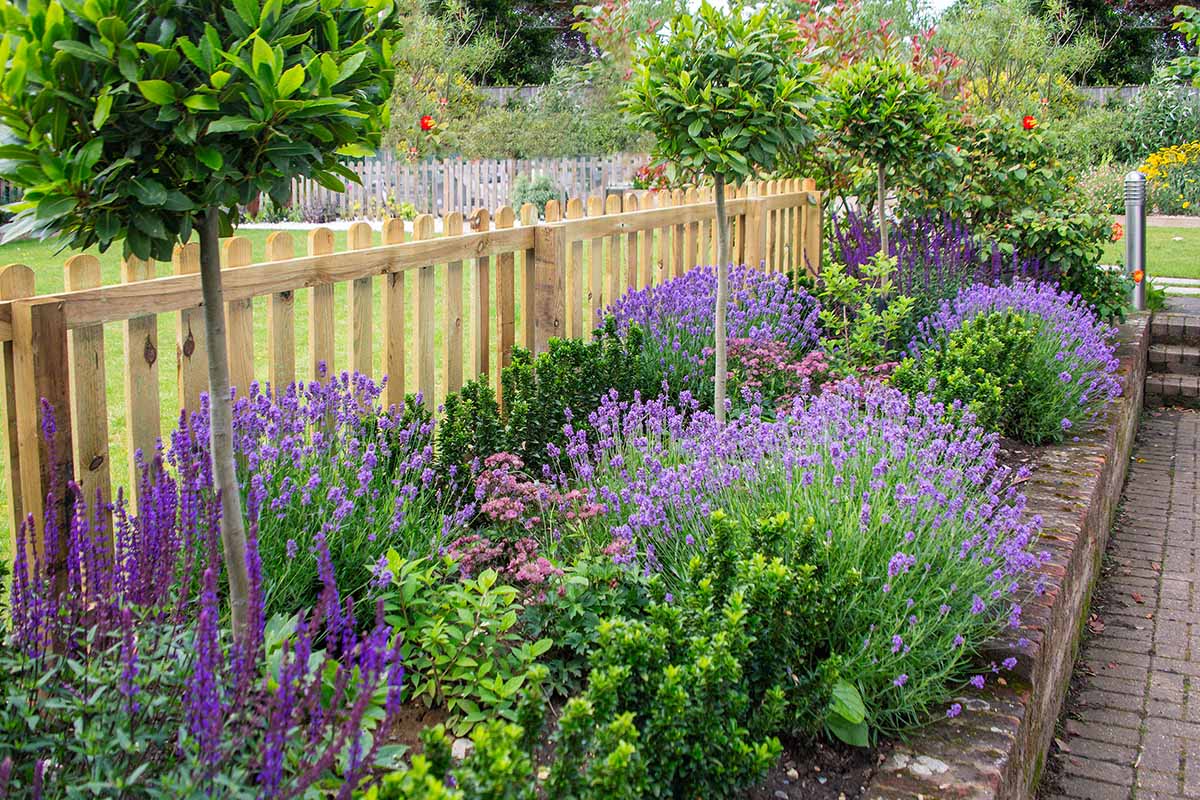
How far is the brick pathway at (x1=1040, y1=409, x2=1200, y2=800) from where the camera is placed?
3.21 metres

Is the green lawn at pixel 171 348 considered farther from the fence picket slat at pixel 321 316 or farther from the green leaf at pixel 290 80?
the green leaf at pixel 290 80

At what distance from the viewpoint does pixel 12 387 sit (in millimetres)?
2717

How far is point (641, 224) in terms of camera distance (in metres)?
5.89

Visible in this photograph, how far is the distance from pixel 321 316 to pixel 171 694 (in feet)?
6.61

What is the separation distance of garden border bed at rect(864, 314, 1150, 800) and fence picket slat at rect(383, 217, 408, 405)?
2.29m

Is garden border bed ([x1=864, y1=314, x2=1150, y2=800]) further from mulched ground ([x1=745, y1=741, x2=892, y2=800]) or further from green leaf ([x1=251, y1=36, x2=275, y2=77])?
green leaf ([x1=251, y1=36, x2=275, y2=77])

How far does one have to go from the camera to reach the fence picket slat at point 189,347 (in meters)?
3.16

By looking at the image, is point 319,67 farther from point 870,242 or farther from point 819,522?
point 870,242

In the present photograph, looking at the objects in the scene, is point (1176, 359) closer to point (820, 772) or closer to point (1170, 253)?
point (1170, 253)

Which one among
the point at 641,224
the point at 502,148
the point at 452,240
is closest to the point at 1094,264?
the point at 641,224

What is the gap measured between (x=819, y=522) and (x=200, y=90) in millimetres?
1811

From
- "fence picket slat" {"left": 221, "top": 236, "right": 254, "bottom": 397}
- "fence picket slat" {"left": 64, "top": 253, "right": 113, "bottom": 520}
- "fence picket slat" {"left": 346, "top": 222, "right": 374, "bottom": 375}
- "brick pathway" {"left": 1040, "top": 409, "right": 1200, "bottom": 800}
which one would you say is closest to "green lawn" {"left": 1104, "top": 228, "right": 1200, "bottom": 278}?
"brick pathway" {"left": 1040, "top": 409, "right": 1200, "bottom": 800}

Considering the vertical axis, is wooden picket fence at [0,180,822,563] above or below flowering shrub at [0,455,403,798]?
above

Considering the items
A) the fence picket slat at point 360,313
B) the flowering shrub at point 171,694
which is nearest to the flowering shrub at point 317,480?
the flowering shrub at point 171,694
